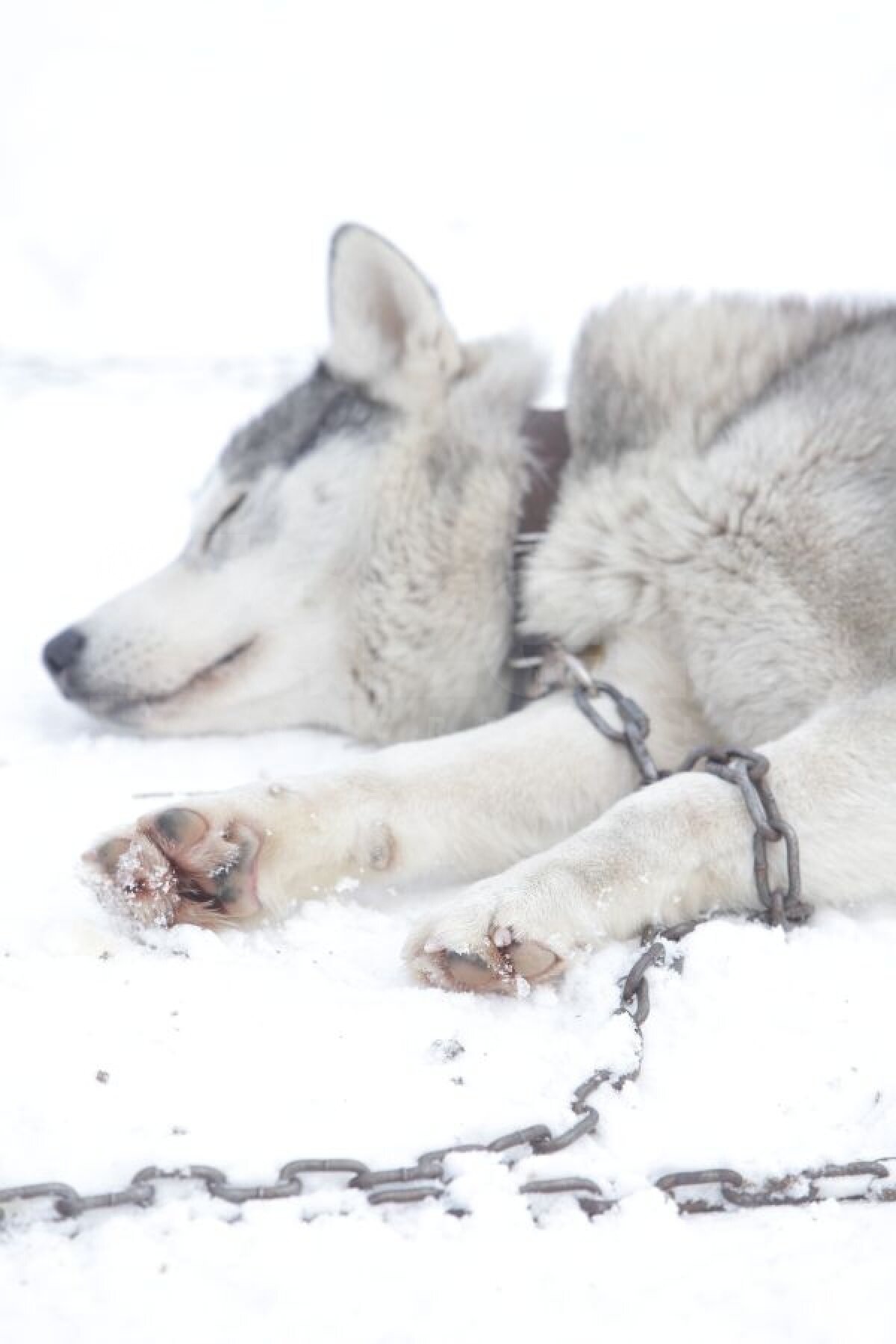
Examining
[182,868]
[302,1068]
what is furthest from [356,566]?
[302,1068]

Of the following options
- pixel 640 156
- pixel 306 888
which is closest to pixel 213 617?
pixel 306 888

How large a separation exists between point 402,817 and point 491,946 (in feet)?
1.60

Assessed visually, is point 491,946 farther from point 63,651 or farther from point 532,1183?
point 63,651

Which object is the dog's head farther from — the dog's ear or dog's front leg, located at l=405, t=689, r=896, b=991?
dog's front leg, located at l=405, t=689, r=896, b=991

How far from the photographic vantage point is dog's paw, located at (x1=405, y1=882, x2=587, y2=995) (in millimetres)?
1698

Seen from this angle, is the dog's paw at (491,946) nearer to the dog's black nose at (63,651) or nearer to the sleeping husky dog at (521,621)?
the sleeping husky dog at (521,621)

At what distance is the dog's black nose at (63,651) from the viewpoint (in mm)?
2846

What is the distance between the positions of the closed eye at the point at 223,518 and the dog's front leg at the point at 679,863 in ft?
4.39

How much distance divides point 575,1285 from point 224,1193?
1.12 feet

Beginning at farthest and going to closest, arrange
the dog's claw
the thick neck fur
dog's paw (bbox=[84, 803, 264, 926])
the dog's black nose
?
the dog's black nose → the thick neck fur → dog's paw (bbox=[84, 803, 264, 926]) → the dog's claw

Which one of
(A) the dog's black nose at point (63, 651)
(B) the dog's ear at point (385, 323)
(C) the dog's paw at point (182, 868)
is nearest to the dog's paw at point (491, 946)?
(C) the dog's paw at point (182, 868)

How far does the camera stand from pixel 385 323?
9.78 feet

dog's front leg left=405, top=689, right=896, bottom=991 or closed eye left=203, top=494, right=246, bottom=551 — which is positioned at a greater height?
closed eye left=203, top=494, right=246, bottom=551

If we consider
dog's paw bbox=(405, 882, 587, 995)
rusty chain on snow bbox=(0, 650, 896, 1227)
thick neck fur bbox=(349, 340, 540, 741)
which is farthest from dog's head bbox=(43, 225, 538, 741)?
rusty chain on snow bbox=(0, 650, 896, 1227)
